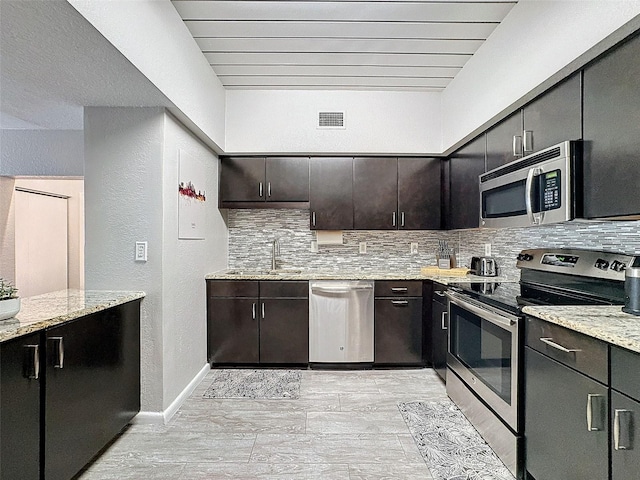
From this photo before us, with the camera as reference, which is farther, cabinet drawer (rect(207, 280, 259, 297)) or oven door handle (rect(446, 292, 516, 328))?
cabinet drawer (rect(207, 280, 259, 297))

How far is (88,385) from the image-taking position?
2035 millimetres

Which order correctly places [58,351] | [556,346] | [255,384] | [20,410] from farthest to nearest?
[255,384] → [58,351] → [556,346] → [20,410]

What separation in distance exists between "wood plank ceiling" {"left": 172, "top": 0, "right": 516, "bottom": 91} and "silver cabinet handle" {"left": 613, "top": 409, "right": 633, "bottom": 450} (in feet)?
7.20

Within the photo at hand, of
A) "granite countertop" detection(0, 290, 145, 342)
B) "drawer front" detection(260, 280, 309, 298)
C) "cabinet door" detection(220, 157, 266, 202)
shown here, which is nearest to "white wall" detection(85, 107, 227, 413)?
"granite countertop" detection(0, 290, 145, 342)

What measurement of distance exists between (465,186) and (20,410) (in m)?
3.23

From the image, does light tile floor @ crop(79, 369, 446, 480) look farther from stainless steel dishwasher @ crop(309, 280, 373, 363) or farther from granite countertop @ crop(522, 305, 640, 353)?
granite countertop @ crop(522, 305, 640, 353)

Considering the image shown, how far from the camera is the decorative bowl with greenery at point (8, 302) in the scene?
5.30 feet

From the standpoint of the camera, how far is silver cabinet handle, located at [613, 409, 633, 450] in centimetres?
129

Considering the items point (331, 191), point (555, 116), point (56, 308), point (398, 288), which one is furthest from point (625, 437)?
point (331, 191)

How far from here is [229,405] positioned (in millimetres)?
2947

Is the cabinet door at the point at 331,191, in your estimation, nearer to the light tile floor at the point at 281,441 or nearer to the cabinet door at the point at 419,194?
the cabinet door at the point at 419,194

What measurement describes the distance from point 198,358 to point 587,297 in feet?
9.24

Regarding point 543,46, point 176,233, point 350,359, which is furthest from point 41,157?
point 543,46

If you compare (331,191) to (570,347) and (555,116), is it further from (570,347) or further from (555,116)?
(570,347)
